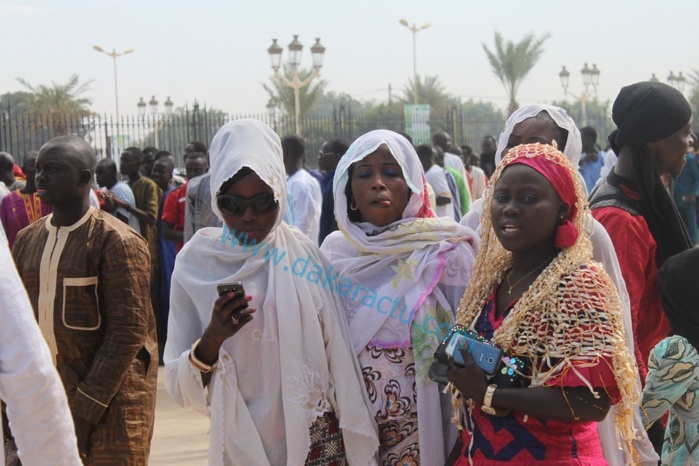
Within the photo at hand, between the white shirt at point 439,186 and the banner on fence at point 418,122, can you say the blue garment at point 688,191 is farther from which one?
the banner on fence at point 418,122

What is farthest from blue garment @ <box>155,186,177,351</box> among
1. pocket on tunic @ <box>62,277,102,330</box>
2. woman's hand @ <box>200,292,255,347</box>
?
woman's hand @ <box>200,292,255,347</box>

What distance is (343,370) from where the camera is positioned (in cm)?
321

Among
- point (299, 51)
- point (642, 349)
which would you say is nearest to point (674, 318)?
point (642, 349)

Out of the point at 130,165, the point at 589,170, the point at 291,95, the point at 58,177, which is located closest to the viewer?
the point at 58,177

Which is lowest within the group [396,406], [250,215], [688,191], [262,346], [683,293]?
[396,406]

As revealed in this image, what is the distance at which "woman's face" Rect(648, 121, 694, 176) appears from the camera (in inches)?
151

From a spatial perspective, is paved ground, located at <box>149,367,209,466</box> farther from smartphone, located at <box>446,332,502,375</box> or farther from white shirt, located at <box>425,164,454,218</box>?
smartphone, located at <box>446,332,502,375</box>

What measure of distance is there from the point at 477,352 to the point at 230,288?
2.63ft

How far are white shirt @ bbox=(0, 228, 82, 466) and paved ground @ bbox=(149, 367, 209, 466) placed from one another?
462 cm

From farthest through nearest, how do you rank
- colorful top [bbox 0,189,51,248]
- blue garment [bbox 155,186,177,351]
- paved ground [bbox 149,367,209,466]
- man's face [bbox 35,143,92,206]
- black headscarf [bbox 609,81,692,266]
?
blue garment [bbox 155,186,177,351] → colorful top [bbox 0,189,51,248] → paved ground [bbox 149,367,209,466] → man's face [bbox 35,143,92,206] → black headscarf [bbox 609,81,692,266]

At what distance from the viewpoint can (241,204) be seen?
10.6ft

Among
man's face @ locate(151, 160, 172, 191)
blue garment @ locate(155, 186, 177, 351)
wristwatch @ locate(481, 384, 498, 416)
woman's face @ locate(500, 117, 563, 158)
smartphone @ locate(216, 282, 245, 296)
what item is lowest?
blue garment @ locate(155, 186, 177, 351)

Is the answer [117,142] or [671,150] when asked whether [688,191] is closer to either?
[671,150]

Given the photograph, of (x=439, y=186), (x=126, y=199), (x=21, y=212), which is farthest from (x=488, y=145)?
(x=21, y=212)
